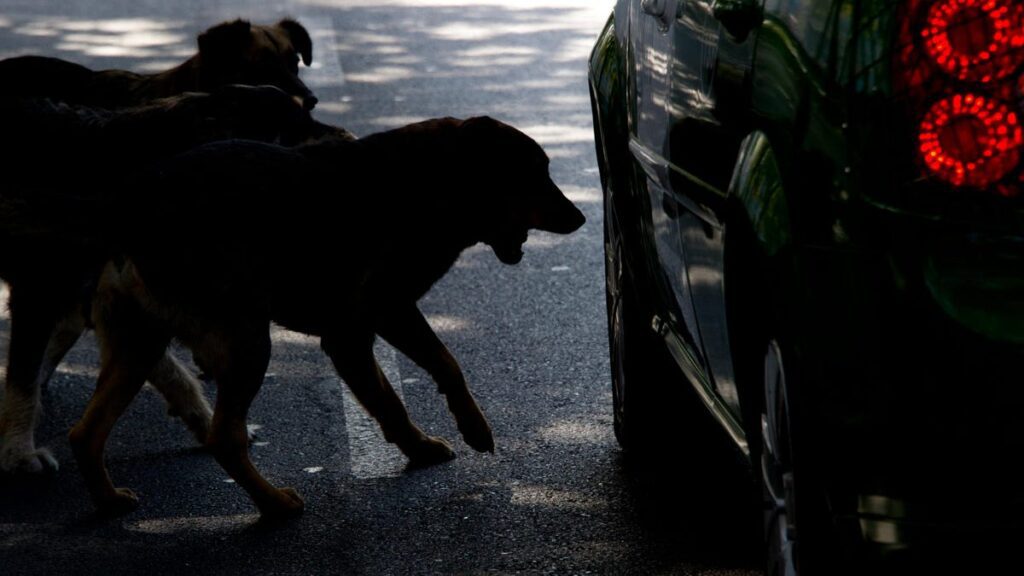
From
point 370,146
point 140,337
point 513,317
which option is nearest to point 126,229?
point 140,337

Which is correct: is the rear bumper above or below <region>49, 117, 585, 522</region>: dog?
above

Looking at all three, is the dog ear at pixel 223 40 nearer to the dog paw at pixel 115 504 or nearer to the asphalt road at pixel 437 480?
the asphalt road at pixel 437 480

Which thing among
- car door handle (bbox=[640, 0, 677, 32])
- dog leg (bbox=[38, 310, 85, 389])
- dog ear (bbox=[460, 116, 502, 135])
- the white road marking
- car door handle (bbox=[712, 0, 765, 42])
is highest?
car door handle (bbox=[712, 0, 765, 42])

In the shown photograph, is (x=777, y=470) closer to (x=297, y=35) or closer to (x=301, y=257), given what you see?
(x=301, y=257)

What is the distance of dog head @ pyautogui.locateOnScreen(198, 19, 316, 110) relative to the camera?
6.18 m

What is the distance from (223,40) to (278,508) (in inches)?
102

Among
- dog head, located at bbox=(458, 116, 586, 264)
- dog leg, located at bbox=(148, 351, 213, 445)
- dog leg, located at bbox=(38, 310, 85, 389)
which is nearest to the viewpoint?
dog head, located at bbox=(458, 116, 586, 264)

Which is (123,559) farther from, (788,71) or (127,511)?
(788,71)

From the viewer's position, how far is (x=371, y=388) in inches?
182

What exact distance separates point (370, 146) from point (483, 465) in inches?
41.7

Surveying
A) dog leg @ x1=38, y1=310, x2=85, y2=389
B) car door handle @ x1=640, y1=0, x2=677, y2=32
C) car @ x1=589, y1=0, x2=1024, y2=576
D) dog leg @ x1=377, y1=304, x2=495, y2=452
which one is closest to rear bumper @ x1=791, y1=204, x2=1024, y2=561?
car @ x1=589, y1=0, x2=1024, y2=576

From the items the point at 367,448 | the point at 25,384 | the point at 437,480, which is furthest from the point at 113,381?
the point at 437,480

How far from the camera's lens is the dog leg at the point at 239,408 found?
4.21m

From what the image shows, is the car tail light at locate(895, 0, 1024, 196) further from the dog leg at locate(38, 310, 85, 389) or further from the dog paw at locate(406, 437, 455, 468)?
the dog leg at locate(38, 310, 85, 389)
